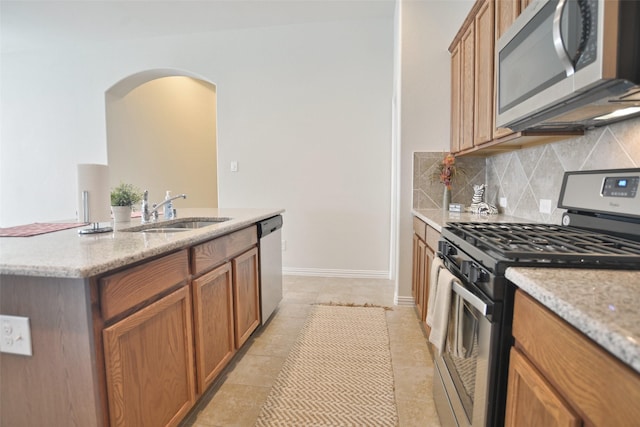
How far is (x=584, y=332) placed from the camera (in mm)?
552

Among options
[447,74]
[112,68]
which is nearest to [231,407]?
[447,74]

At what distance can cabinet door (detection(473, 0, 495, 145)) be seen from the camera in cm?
187

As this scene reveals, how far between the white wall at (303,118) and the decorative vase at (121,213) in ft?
6.89

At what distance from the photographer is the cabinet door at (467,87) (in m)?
2.18

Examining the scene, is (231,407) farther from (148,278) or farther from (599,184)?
(599,184)

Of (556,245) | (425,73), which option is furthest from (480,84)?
(556,245)

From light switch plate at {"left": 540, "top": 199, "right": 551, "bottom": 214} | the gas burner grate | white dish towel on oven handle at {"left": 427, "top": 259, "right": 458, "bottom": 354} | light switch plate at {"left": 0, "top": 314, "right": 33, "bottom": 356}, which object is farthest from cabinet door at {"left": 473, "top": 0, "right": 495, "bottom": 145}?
light switch plate at {"left": 0, "top": 314, "right": 33, "bottom": 356}

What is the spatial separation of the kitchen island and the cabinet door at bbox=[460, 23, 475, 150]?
189 centimetres

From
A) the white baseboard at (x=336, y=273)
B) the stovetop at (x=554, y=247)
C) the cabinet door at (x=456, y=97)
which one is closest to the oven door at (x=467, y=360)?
the stovetop at (x=554, y=247)

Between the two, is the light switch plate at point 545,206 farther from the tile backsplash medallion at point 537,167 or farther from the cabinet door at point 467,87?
the cabinet door at point 467,87

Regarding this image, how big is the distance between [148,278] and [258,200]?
2775mm

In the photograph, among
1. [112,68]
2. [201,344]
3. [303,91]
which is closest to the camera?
[201,344]

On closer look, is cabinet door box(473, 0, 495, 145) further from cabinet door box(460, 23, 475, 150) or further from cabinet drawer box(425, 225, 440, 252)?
cabinet drawer box(425, 225, 440, 252)

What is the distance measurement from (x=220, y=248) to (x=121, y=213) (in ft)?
2.03
